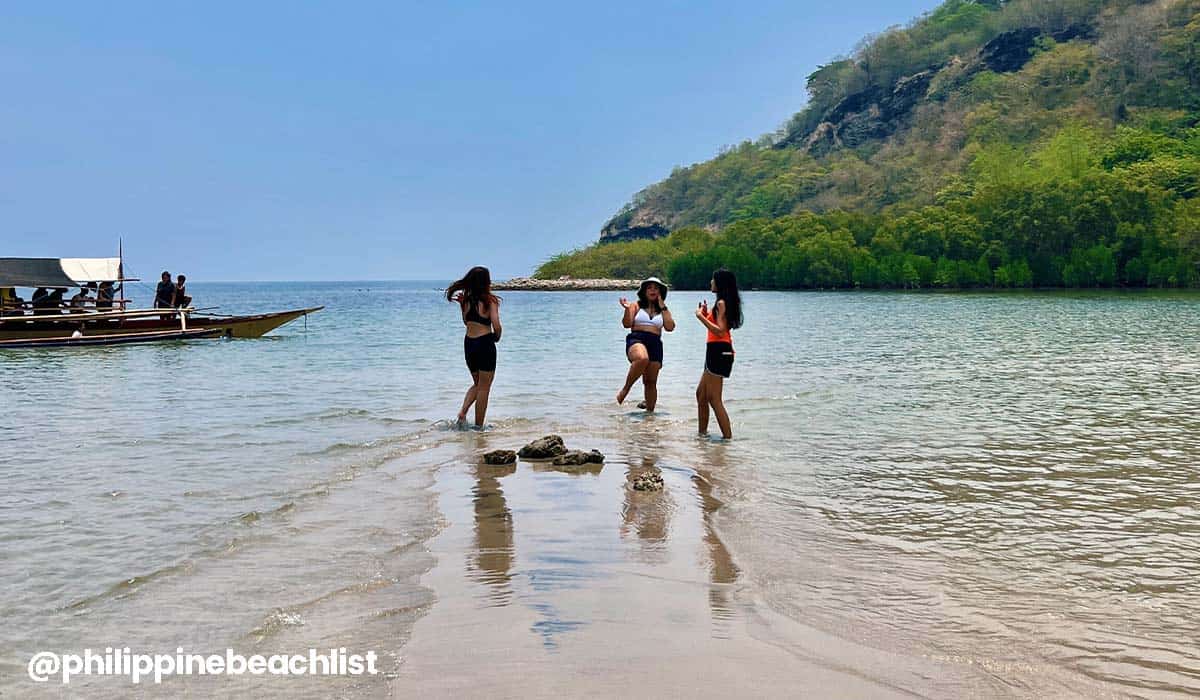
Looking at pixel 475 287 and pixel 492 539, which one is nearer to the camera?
pixel 492 539

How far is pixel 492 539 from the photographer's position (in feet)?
21.7

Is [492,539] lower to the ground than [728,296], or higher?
lower

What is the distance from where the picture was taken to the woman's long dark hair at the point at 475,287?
1144 cm

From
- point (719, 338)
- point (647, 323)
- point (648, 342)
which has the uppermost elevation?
point (647, 323)

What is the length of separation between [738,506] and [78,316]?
27.1 meters

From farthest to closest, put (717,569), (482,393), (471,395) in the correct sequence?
1. (471,395)
2. (482,393)
3. (717,569)

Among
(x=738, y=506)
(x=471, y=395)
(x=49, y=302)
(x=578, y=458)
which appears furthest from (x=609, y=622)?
(x=49, y=302)

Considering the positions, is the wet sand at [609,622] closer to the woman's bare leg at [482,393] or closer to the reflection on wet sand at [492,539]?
the reflection on wet sand at [492,539]

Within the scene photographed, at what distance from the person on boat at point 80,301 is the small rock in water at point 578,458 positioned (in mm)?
25874

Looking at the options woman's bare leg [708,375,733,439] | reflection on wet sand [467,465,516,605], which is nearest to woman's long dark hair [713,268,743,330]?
woman's bare leg [708,375,733,439]

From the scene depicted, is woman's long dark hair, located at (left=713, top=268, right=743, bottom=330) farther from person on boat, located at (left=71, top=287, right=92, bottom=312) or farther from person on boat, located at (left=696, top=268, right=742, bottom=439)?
person on boat, located at (left=71, top=287, right=92, bottom=312)

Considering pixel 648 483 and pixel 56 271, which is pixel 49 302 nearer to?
pixel 56 271

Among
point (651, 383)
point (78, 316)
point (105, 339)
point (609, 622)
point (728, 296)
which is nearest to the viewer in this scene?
point (609, 622)

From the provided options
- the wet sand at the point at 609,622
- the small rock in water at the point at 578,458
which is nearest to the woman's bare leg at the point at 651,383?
the small rock in water at the point at 578,458
